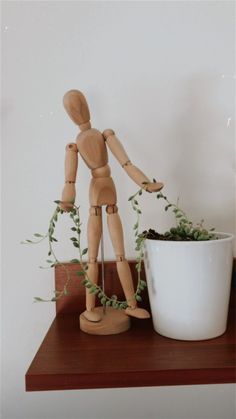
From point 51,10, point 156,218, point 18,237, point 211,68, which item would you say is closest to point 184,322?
point 156,218

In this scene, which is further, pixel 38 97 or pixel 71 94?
pixel 38 97

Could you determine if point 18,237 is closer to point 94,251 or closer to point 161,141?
point 94,251

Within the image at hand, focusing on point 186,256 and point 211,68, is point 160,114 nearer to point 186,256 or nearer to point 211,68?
point 211,68

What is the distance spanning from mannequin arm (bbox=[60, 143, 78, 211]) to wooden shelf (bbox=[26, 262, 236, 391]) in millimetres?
178

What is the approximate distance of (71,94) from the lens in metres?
0.53

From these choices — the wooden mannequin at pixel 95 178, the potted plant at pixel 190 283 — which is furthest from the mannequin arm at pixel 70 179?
the potted plant at pixel 190 283

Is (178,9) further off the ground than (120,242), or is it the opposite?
(178,9)

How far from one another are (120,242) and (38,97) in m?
0.29

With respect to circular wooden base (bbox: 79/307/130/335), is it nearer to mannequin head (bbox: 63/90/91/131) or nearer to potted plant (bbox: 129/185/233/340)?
potted plant (bbox: 129/185/233/340)

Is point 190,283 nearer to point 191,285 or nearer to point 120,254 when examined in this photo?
point 191,285

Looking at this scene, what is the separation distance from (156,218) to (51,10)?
0.39m

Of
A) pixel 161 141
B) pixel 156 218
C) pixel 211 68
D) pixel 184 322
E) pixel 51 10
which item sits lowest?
pixel 184 322

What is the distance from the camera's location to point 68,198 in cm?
52

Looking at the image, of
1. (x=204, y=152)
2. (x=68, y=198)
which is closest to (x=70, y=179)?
(x=68, y=198)
